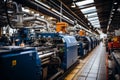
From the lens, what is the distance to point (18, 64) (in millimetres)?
2404

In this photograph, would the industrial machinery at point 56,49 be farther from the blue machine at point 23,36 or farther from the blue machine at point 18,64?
the blue machine at point 18,64

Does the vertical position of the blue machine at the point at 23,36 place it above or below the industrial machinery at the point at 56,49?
above

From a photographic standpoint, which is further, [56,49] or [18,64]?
[56,49]

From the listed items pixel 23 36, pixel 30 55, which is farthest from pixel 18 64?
pixel 23 36

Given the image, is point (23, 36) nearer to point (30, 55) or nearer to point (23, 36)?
point (23, 36)

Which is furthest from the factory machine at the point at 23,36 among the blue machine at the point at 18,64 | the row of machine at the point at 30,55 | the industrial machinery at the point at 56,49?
the blue machine at the point at 18,64

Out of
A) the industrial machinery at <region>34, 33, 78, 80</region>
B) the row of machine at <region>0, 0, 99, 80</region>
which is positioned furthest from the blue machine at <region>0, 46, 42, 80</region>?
the industrial machinery at <region>34, 33, 78, 80</region>

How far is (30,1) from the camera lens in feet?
15.3

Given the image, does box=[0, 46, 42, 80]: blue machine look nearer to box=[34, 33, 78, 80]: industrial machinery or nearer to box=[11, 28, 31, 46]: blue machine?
box=[34, 33, 78, 80]: industrial machinery

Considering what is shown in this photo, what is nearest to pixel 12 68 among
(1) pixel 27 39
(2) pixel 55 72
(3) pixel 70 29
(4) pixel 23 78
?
(4) pixel 23 78

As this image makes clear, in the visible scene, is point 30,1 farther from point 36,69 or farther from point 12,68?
point 12,68

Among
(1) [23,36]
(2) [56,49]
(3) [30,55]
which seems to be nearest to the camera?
(3) [30,55]

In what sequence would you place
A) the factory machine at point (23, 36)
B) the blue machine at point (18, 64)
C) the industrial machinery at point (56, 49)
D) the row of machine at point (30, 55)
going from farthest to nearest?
the factory machine at point (23, 36) → the industrial machinery at point (56, 49) → the row of machine at point (30, 55) → the blue machine at point (18, 64)

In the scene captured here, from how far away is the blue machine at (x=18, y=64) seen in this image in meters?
2.14
